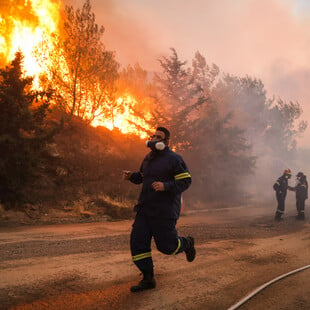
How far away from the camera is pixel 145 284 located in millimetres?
3807

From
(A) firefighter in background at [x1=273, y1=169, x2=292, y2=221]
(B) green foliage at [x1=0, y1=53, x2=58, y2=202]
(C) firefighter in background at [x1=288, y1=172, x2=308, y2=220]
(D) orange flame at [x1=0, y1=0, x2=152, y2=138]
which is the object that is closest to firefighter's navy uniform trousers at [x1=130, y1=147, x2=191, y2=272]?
(B) green foliage at [x1=0, y1=53, x2=58, y2=202]

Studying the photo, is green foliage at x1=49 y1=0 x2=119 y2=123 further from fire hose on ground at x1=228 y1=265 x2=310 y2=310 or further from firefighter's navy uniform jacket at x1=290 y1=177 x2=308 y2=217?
fire hose on ground at x1=228 y1=265 x2=310 y2=310

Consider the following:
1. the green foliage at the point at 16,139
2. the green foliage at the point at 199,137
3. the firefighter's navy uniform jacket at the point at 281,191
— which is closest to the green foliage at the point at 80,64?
the green foliage at the point at 199,137

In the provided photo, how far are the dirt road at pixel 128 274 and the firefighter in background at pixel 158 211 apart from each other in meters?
0.42

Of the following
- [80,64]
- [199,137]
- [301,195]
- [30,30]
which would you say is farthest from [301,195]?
[30,30]

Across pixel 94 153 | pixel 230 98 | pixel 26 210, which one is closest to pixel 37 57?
pixel 94 153

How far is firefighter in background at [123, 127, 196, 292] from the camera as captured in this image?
378 cm

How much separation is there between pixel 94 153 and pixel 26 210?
818 centimetres

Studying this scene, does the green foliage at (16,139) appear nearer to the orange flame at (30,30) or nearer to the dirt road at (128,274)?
the dirt road at (128,274)

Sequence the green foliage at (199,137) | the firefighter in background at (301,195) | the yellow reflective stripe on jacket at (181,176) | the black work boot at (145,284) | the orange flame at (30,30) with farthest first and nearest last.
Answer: the green foliage at (199,137), the orange flame at (30,30), the firefighter in background at (301,195), the yellow reflective stripe on jacket at (181,176), the black work boot at (145,284)

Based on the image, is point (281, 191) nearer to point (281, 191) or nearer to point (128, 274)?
point (281, 191)

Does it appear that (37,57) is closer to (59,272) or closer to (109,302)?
(59,272)

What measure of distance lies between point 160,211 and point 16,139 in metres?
8.29

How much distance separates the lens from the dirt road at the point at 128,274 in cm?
344
